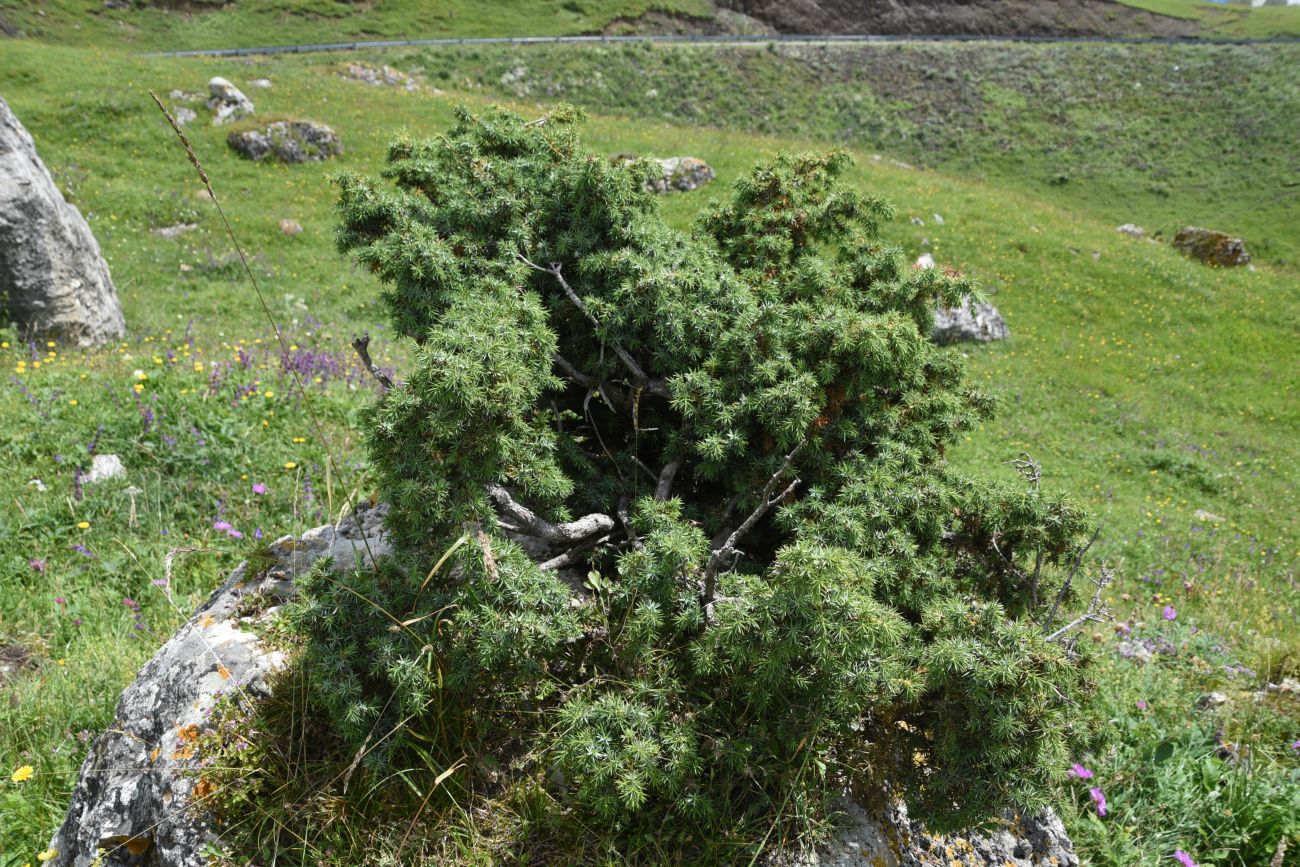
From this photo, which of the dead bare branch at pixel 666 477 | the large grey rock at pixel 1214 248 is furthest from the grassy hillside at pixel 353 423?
the dead bare branch at pixel 666 477

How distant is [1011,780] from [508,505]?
2071 mm

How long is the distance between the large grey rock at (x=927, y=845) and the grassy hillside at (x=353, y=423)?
0.27 meters

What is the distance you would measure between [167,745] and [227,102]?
27089 mm

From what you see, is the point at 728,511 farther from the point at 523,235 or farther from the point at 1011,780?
the point at 523,235

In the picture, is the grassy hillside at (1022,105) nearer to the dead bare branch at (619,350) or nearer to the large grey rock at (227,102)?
the large grey rock at (227,102)

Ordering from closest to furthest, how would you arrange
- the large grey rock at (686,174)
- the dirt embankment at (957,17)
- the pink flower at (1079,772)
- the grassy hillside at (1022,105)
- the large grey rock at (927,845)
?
the large grey rock at (927,845)
the pink flower at (1079,772)
the large grey rock at (686,174)
the grassy hillside at (1022,105)
the dirt embankment at (957,17)

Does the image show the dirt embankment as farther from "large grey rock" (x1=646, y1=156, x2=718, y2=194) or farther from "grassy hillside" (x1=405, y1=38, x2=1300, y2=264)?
"large grey rock" (x1=646, y1=156, x2=718, y2=194)

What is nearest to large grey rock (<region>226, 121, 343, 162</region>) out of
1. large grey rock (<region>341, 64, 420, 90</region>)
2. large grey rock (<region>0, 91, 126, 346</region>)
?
large grey rock (<region>0, 91, 126, 346</region>)

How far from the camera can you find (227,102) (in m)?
23.8

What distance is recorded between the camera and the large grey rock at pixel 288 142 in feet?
70.4

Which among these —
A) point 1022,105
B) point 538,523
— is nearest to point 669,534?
point 538,523

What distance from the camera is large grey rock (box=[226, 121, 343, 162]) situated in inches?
845

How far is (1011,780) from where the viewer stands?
2.46m

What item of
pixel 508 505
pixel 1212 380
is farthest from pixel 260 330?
pixel 1212 380
